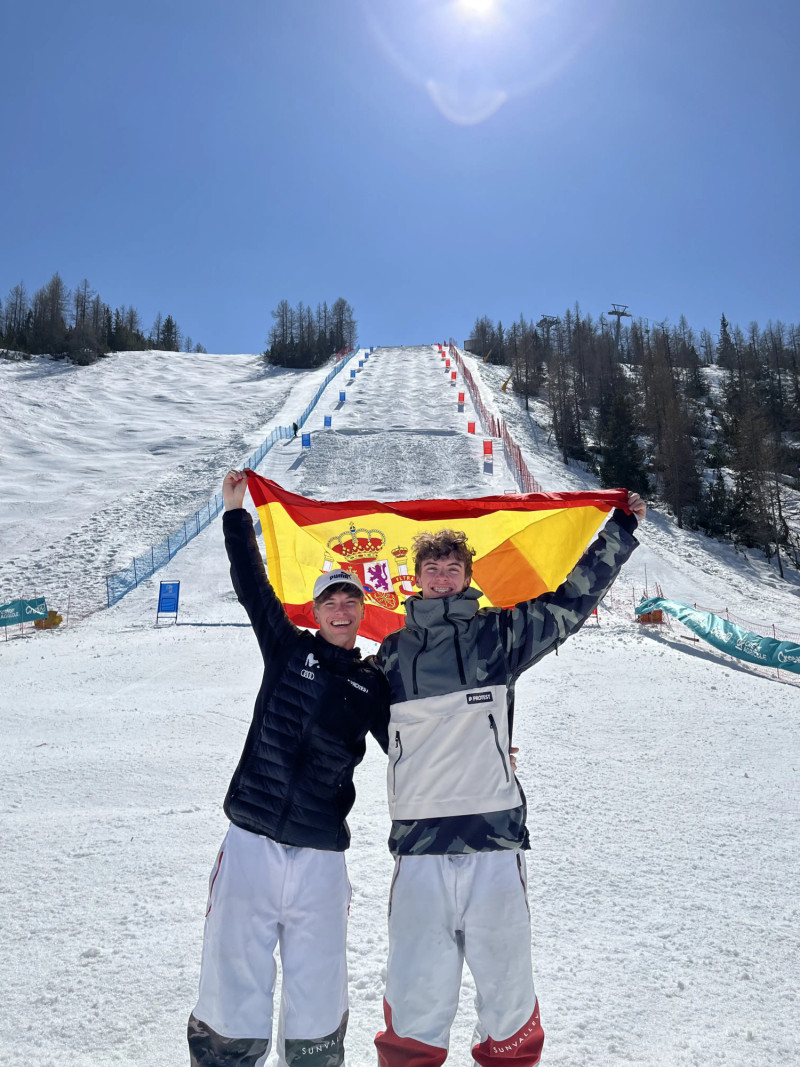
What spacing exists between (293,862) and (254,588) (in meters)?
1.08

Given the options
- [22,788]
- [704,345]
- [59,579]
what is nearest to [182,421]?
[59,579]

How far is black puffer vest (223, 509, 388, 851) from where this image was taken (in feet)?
7.09

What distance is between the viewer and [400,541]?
390 cm

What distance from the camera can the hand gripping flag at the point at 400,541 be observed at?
3.54 meters

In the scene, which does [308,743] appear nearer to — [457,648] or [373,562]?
[457,648]

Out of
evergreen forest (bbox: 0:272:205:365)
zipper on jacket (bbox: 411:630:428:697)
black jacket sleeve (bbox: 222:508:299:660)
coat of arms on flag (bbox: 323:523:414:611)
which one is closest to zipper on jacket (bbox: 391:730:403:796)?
zipper on jacket (bbox: 411:630:428:697)

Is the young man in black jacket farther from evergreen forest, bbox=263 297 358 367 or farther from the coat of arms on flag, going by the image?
evergreen forest, bbox=263 297 358 367

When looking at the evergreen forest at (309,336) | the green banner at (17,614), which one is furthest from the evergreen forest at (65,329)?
the green banner at (17,614)

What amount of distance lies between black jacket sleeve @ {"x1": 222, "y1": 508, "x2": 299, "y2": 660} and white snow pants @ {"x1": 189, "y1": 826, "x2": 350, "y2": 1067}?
2.56 ft

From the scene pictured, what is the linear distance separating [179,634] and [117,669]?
274 cm

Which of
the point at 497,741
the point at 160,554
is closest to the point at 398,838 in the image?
the point at 497,741

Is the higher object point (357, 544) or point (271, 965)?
point (357, 544)

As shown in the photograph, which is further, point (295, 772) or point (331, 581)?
point (331, 581)

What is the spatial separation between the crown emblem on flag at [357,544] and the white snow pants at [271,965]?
6.53ft
